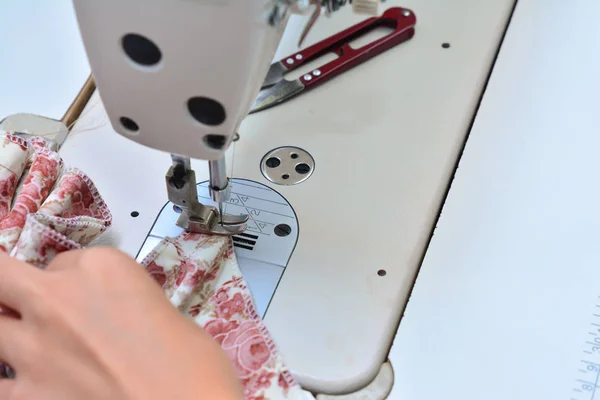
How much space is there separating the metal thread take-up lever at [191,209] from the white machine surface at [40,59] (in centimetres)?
31

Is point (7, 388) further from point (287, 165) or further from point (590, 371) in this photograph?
point (590, 371)

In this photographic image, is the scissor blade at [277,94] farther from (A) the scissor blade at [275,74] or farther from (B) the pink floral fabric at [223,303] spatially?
(B) the pink floral fabric at [223,303]

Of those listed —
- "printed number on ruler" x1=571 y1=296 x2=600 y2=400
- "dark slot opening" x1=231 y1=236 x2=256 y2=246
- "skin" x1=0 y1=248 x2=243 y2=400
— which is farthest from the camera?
"dark slot opening" x1=231 y1=236 x2=256 y2=246

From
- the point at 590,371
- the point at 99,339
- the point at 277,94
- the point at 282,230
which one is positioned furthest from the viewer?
the point at 277,94

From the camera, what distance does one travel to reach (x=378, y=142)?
0.84m

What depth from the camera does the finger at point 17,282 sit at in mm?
549

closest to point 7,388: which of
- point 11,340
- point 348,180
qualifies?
point 11,340

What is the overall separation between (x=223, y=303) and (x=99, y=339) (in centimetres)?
19

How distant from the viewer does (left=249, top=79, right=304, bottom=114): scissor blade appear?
88cm

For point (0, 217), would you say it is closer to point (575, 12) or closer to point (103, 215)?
point (103, 215)

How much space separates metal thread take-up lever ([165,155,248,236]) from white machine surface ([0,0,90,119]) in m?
0.31

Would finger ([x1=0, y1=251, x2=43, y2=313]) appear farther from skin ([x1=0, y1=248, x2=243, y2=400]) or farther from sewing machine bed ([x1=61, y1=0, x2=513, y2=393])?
sewing machine bed ([x1=61, y1=0, x2=513, y2=393])

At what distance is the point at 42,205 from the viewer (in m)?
0.73

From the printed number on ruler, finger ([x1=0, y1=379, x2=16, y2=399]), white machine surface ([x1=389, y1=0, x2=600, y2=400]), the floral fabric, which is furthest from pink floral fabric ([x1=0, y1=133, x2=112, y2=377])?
the printed number on ruler
